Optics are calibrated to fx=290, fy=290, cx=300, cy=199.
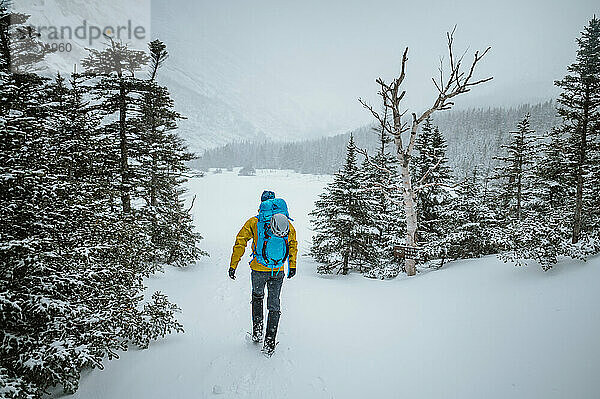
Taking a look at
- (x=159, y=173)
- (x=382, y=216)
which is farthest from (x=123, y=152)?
(x=382, y=216)

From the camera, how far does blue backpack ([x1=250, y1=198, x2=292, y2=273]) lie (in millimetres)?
4801

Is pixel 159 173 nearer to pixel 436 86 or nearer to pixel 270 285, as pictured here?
pixel 270 285

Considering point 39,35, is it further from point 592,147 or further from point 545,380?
point 592,147

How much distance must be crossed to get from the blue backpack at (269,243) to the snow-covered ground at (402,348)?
159 cm

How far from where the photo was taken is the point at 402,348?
4949mm

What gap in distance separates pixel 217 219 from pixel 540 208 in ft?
116

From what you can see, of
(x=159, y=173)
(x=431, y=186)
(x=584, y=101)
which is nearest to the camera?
(x=584, y=101)

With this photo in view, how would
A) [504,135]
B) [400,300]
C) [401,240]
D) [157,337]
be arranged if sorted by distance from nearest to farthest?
1. [157,337]
2. [400,300]
3. [401,240]
4. [504,135]

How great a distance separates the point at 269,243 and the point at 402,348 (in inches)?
114

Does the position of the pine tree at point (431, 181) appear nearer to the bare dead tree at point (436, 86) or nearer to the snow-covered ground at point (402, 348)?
the bare dead tree at point (436, 86)

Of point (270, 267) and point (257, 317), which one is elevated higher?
point (270, 267)

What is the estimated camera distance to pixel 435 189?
47.3ft

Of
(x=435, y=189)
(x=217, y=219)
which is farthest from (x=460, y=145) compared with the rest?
(x=435, y=189)

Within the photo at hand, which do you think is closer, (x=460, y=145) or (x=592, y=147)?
(x=592, y=147)
